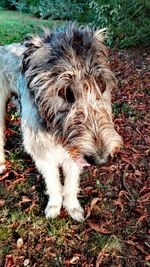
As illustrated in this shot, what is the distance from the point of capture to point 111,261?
12.2ft

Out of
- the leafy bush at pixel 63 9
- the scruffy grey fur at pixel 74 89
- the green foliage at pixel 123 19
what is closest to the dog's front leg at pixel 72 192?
the scruffy grey fur at pixel 74 89

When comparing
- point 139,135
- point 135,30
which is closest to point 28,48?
point 139,135

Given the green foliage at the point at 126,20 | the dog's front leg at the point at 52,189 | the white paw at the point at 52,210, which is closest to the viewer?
the dog's front leg at the point at 52,189

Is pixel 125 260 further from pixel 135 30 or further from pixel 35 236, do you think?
pixel 135 30

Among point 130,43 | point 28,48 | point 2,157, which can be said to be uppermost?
point 28,48

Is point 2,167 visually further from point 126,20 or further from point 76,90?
point 126,20

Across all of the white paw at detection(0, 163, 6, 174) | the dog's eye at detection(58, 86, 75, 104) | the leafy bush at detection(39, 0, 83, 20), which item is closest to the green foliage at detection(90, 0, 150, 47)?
the leafy bush at detection(39, 0, 83, 20)

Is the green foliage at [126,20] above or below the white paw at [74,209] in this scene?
above

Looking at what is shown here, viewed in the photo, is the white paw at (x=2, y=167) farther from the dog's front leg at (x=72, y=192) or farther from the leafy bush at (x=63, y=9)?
the leafy bush at (x=63, y=9)

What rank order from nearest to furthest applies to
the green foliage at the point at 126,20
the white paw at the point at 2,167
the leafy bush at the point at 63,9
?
the white paw at the point at 2,167 → the green foliage at the point at 126,20 → the leafy bush at the point at 63,9

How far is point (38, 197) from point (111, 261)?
1.37 metres

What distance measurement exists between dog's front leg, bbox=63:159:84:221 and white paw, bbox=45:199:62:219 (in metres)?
0.13

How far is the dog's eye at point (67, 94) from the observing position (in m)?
2.96

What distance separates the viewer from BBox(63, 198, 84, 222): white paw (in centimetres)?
420
